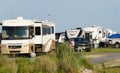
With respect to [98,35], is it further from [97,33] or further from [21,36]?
[21,36]

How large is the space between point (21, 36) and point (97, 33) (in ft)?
93.5

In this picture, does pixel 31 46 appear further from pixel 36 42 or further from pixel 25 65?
pixel 25 65

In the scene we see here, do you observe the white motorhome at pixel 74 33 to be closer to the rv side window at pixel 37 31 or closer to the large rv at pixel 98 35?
the large rv at pixel 98 35

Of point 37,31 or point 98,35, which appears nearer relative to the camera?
point 37,31

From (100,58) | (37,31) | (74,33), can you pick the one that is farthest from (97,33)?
(100,58)

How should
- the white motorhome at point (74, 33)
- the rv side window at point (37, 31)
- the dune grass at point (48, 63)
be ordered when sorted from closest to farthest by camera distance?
the dune grass at point (48, 63) < the rv side window at point (37, 31) < the white motorhome at point (74, 33)

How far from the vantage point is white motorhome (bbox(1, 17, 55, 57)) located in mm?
37656

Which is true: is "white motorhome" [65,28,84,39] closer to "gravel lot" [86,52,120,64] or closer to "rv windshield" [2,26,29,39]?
"gravel lot" [86,52,120,64]

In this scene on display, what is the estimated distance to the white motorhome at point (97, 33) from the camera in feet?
212

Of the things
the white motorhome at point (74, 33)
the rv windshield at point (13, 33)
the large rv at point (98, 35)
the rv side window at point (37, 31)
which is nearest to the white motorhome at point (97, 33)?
the large rv at point (98, 35)

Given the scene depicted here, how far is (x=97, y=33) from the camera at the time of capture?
214ft

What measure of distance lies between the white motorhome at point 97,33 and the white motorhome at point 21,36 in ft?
83.7

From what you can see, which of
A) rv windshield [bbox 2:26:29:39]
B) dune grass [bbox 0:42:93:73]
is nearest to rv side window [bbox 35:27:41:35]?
rv windshield [bbox 2:26:29:39]

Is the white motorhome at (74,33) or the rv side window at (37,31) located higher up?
the rv side window at (37,31)
